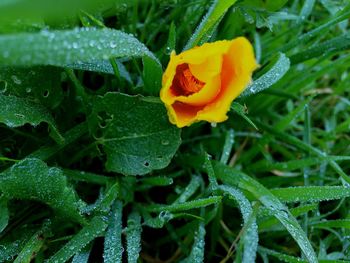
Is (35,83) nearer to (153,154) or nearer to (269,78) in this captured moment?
(153,154)

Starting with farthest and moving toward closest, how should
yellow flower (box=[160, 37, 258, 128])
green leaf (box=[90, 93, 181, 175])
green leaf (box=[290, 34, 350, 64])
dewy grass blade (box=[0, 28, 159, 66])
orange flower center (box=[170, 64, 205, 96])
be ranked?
green leaf (box=[290, 34, 350, 64])
green leaf (box=[90, 93, 181, 175])
orange flower center (box=[170, 64, 205, 96])
yellow flower (box=[160, 37, 258, 128])
dewy grass blade (box=[0, 28, 159, 66])

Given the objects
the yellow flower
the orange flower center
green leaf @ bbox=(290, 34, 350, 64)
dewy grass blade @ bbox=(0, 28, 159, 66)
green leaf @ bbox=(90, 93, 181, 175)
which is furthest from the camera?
green leaf @ bbox=(290, 34, 350, 64)

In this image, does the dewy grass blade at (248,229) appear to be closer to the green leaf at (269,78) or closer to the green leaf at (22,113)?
the green leaf at (269,78)

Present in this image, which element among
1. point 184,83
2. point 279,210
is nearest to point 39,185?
point 184,83

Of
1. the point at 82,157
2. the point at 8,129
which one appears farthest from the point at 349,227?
the point at 8,129

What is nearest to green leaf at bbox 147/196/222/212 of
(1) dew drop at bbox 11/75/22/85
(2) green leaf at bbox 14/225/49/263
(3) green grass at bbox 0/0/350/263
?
(3) green grass at bbox 0/0/350/263

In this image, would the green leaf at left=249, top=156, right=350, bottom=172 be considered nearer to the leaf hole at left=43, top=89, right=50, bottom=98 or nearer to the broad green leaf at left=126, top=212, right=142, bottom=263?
the broad green leaf at left=126, top=212, right=142, bottom=263
